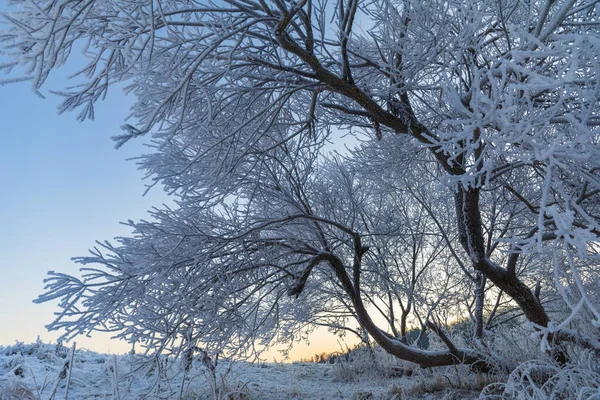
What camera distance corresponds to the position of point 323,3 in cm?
425

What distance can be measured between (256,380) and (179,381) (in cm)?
129

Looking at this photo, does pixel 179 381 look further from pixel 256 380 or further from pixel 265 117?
pixel 265 117

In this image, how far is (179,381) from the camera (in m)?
7.22

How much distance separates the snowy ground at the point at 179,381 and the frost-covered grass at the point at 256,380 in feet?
0.04

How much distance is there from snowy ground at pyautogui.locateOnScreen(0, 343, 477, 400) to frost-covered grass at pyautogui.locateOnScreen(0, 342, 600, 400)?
1 centimetres

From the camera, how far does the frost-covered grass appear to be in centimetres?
445

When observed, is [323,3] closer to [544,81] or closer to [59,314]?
[544,81]

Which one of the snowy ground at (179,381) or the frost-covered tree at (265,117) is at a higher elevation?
the frost-covered tree at (265,117)

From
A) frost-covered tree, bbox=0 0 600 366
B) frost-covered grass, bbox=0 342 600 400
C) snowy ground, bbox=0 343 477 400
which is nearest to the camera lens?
frost-covered tree, bbox=0 0 600 366

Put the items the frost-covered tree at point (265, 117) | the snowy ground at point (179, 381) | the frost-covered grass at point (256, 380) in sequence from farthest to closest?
the snowy ground at point (179, 381) < the frost-covered grass at point (256, 380) < the frost-covered tree at point (265, 117)

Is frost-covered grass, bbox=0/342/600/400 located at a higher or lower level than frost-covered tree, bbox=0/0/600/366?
lower

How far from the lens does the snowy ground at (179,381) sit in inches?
213

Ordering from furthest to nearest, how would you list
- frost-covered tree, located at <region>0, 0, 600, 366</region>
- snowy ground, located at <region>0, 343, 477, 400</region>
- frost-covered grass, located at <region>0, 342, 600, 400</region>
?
1. snowy ground, located at <region>0, 343, 477, 400</region>
2. frost-covered grass, located at <region>0, 342, 600, 400</region>
3. frost-covered tree, located at <region>0, 0, 600, 366</region>

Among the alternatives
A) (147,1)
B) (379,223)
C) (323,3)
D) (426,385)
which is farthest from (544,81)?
(379,223)
